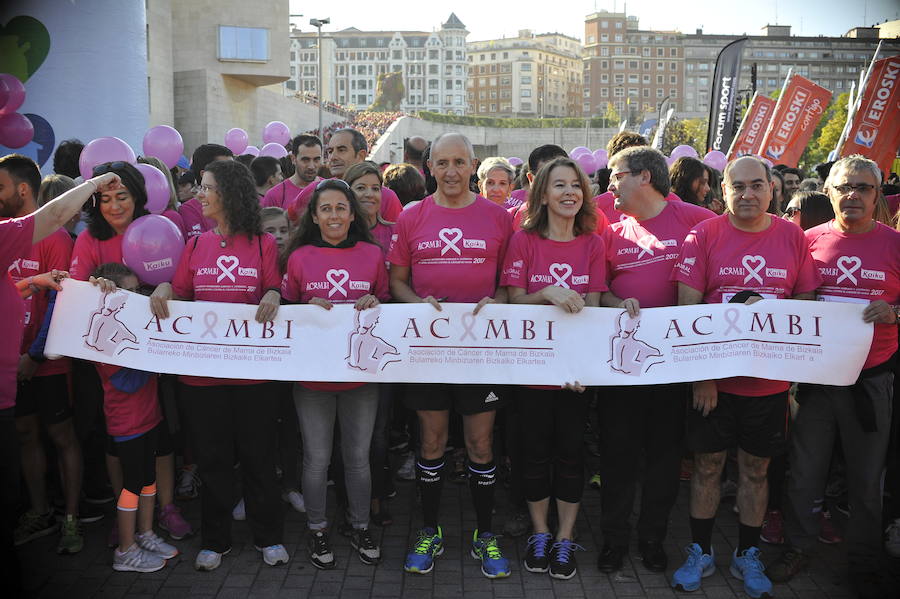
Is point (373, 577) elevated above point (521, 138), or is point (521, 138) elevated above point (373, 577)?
point (521, 138)

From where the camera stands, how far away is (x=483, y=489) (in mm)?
4383

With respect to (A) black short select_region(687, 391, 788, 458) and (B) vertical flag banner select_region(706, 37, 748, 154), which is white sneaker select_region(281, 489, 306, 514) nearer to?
(A) black short select_region(687, 391, 788, 458)

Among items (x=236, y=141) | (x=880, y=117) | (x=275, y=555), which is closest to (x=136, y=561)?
(x=275, y=555)

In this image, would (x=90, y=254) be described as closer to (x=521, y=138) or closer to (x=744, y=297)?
(x=744, y=297)

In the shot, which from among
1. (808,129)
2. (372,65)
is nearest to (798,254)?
(808,129)

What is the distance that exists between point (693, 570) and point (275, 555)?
2.29m

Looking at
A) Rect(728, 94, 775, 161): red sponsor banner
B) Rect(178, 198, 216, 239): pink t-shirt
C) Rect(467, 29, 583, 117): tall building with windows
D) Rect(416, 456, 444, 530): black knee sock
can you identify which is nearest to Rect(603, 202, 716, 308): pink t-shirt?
Rect(416, 456, 444, 530): black knee sock

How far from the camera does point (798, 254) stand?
13.2ft

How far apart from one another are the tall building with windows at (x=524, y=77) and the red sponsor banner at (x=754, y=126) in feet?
432

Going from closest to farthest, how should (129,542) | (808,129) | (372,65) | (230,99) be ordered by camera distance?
(129,542), (808,129), (230,99), (372,65)

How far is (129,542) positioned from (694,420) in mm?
3198

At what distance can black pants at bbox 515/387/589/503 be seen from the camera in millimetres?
4199

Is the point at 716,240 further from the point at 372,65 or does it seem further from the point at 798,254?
the point at 372,65

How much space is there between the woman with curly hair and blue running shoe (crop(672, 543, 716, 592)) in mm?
2173
